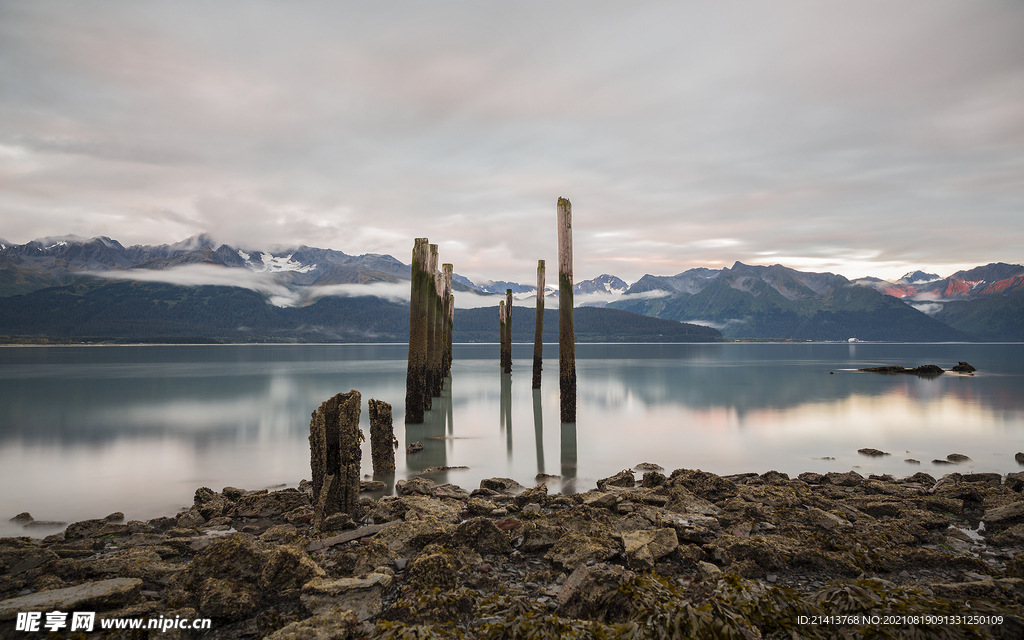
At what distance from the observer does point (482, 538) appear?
19.5 ft

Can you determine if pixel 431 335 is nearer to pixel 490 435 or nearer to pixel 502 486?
pixel 490 435

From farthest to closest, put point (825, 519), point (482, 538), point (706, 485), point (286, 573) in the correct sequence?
point (706, 485) → point (825, 519) → point (482, 538) → point (286, 573)

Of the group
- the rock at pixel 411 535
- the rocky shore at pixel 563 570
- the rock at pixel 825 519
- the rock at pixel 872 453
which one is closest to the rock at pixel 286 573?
the rocky shore at pixel 563 570

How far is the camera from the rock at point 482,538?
5.88m

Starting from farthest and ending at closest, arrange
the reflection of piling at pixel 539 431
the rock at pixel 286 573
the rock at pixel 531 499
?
the reflection of piling at pixel 539 431 < the rock at pixel 531 499 < the rock at pixel 286 573

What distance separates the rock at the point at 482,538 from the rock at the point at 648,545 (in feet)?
4.45

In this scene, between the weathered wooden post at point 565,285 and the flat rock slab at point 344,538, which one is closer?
the flat rock slab at point 344,538

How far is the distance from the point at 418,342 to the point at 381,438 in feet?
24.2

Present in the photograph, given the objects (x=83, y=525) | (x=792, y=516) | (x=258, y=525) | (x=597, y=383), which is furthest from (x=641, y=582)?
(x=597, y=383)

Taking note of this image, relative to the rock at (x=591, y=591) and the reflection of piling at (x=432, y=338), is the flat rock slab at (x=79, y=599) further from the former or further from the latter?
the reflection of piling at (x=432, y=338)

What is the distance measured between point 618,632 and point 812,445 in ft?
49.1

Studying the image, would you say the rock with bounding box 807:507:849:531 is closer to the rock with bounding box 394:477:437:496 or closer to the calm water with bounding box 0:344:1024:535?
the calm water with bounding box 0:344:1024:535

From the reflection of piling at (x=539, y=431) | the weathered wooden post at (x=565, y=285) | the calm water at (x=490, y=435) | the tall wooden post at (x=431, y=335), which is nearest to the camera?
the calm water at (x=490, y=435)

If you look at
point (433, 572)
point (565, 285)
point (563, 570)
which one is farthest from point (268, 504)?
point (565, 285)
